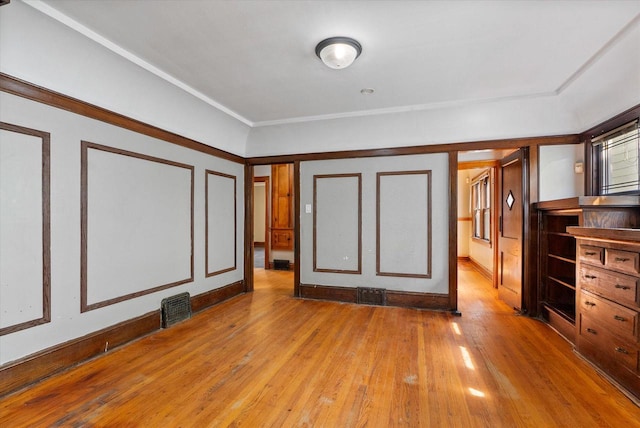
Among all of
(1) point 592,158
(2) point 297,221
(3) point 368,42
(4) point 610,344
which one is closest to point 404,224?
(2) point 297,221

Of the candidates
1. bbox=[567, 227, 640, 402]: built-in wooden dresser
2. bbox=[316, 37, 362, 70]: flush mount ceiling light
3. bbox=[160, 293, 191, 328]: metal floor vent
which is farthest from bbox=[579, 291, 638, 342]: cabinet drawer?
bbox=[160, 293, 191, 328]: metal floor vent

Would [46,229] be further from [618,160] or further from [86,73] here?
[618,160]

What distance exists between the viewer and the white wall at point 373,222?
404 cm

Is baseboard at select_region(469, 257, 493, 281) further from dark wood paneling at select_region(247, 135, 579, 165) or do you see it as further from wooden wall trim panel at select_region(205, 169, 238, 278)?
wooden wall trim panel at select_region(205, 169, 238, 278)

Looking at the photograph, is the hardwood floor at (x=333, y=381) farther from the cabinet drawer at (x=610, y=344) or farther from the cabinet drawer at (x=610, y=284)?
the cabinet drawer at (x=610, y=284)

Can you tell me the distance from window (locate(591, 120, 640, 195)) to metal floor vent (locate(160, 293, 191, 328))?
15.6 feet

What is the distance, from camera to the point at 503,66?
283cm

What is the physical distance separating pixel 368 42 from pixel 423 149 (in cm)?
196

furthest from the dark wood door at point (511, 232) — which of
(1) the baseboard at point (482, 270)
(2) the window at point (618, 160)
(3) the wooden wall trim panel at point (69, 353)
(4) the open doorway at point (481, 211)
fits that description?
(3) the wooden wall trim panel at point (69, 353)

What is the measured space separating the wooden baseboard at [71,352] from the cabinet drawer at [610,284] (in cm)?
408

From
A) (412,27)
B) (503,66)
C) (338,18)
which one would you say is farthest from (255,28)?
(503,66)

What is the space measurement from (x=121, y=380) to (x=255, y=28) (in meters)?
2.82

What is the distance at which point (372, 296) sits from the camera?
14.0ft

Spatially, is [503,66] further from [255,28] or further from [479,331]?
[479,331]
